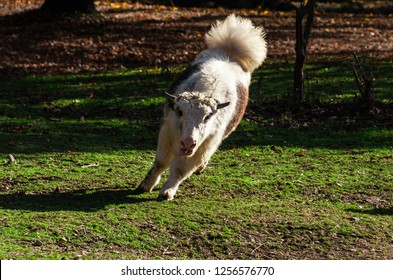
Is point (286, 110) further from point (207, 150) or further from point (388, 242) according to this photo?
point (388, 242)

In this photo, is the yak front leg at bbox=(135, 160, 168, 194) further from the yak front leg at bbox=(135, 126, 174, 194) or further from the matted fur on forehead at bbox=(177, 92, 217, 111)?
the matted fur on forehead at bbox=(177, 92, 217, 111)

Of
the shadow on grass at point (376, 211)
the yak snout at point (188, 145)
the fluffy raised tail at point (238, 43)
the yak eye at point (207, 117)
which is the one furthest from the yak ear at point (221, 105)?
the fluffy raised tail at point (238, 43)

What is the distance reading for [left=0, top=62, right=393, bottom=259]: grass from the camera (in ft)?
22.6

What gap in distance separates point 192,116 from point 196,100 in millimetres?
195

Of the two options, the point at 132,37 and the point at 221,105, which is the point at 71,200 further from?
the point at 132,37

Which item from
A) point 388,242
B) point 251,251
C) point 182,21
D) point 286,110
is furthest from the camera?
point 182,21

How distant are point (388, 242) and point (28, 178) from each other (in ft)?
13.5

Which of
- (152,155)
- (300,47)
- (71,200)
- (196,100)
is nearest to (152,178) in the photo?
(71,200)

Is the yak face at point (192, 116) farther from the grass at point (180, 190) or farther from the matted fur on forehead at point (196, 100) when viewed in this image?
the grass at point (180, 190)

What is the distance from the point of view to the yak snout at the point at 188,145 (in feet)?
24.3

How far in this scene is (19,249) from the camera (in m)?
6.37

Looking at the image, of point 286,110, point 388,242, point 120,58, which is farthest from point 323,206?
point 120,58

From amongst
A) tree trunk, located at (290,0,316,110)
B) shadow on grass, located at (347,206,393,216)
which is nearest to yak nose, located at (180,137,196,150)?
shadow on grass, located at (347,206,393,216)

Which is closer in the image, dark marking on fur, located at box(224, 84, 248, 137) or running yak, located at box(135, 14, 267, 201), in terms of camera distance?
running yak, located at box(135, 14, 267, 201)
